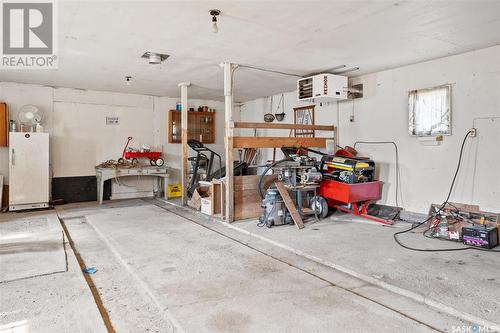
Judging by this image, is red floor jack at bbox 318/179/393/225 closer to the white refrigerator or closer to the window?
the window

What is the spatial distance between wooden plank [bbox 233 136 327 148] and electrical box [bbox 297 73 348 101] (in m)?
0.79

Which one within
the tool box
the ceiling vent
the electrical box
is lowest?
the tool box

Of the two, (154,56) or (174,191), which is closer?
(154,56)

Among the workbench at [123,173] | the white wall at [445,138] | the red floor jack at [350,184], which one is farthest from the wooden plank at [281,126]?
the workbench at [123,173]

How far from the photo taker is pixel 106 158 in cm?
748

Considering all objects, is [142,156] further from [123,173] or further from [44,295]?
[44,295]

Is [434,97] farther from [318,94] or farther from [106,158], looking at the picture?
[106,158]

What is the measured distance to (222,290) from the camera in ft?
8.74

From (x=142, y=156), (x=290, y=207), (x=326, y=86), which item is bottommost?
(x=290, y=207)

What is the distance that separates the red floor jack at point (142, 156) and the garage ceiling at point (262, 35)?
1881 mm

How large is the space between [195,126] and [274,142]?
3467 millimetres

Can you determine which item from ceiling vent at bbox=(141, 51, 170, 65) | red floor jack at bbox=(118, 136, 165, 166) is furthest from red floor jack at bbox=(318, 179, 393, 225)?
red floor jack at bbox=(118, 136, 165, 166)

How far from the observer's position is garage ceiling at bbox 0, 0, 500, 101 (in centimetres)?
314

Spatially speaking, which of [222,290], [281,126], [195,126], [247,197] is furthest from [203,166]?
[222,290]
